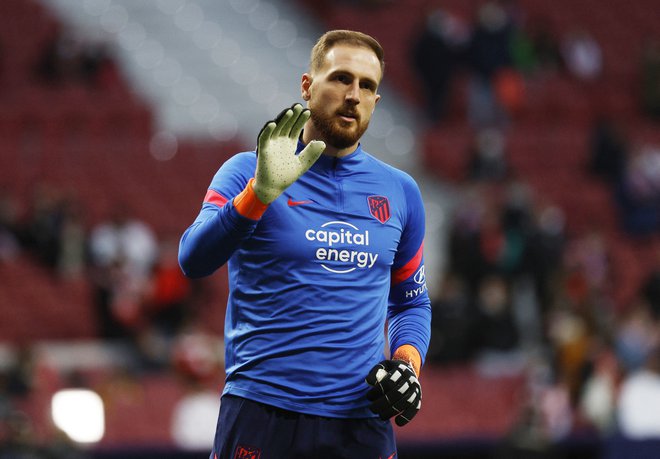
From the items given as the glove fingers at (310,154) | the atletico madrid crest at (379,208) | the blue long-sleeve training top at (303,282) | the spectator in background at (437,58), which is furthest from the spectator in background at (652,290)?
the glove fingers at (310,154)

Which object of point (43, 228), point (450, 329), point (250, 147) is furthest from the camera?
point (250, 147)

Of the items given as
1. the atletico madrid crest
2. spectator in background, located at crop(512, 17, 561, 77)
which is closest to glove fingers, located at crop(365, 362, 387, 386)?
the atletico madrid crest

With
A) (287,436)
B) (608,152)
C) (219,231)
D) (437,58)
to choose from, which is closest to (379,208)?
(219,231)

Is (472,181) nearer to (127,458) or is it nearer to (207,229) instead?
(127,458)

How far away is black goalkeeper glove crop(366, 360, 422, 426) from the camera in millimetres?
3572

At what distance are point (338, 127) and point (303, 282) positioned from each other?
503 millimetres

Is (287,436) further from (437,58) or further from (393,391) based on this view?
(437,58)

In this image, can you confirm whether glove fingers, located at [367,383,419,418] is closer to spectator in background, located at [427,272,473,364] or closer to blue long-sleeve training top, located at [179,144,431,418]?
blue long-sleeve training top, located at [179,144,431,418]

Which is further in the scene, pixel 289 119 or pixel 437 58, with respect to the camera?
pixel 437 58

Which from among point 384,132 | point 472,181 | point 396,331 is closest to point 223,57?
point 384,132

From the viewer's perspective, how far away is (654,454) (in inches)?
354

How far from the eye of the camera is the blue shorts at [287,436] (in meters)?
3.62

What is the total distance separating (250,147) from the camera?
1522cm

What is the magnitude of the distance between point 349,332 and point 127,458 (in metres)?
5.70
